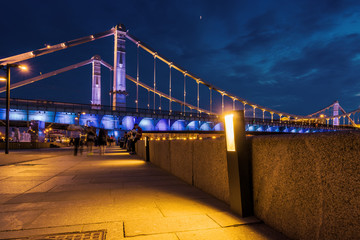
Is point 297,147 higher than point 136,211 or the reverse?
higher

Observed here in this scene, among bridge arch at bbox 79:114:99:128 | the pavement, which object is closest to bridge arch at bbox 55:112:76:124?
bridge arch at bbox 79:114:99:128

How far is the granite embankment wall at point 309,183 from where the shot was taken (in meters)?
2.22

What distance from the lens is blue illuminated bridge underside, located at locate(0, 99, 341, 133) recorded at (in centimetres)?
5283

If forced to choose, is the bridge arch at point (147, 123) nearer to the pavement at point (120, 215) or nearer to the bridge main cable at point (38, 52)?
the bridge main cable at point (38, 52)

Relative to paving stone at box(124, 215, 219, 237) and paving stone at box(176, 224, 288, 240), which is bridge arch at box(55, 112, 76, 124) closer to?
paving stone at box(124, 215, 219, 237)

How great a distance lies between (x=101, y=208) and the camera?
4141 millimetres

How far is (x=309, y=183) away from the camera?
2.62 metres

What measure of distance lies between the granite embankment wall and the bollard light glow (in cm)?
27

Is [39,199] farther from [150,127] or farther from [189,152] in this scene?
[150,127]

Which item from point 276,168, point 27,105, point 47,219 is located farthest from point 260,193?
point 27,105

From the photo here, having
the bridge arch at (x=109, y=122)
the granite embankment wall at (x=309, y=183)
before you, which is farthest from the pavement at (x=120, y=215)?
the bridge arch at (x=109, y=122)

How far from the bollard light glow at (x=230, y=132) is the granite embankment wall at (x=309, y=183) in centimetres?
27

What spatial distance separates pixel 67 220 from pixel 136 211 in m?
0.91

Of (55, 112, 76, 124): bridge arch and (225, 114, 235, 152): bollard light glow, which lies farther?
(55, 112, 76, 124): bridge arch
